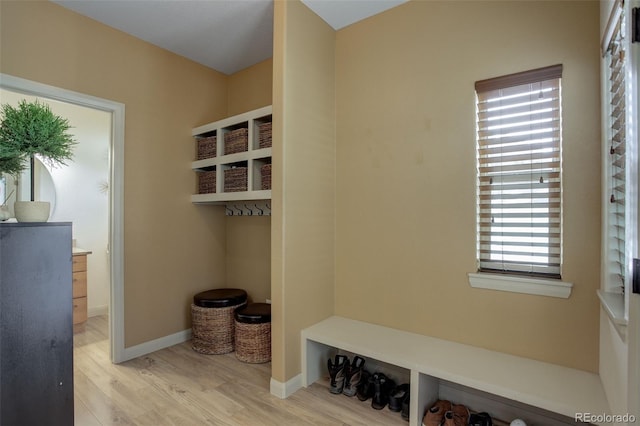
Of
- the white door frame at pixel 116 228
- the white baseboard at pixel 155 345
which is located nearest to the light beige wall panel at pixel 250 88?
the white door frame at pixel 116 228

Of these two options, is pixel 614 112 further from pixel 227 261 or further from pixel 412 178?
pixel 227 261

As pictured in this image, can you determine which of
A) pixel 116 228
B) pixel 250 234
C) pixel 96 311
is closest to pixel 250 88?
pixel 250 234

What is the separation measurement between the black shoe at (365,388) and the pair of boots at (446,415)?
39 centimetres

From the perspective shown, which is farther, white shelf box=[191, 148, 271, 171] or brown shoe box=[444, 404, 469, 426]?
white shelf box=[191, 148, 271, 171]

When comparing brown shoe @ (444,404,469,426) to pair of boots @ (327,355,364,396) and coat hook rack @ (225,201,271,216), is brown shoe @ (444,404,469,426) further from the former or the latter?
coat hook rack @ (225,201,271,216)

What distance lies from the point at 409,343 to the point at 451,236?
2.47 feet

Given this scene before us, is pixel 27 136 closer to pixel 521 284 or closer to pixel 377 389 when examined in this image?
pixel 377 389

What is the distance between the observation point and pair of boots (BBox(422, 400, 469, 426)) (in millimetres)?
1771

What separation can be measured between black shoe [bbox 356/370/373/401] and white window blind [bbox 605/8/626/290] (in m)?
1.46

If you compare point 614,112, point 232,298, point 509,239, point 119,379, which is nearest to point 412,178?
point 509,239

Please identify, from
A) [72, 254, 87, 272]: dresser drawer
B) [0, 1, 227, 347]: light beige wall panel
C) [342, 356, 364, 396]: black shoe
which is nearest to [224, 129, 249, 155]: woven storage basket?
[0, 1, 227, 347]: light beige wall panel

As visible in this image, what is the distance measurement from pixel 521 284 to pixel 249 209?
2.39m

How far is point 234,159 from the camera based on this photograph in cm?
281

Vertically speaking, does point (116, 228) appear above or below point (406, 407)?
above
